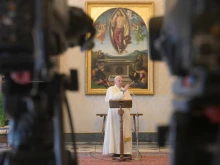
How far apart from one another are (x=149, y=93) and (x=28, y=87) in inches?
313

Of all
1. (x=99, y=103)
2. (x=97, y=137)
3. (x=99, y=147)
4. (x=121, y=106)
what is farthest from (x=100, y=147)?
(x=121, y=106)

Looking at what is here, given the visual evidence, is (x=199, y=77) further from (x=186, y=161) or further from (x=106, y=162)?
→ (x=106, y=162)

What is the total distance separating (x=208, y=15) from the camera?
713mm

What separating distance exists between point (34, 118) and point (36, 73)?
5.4 inches

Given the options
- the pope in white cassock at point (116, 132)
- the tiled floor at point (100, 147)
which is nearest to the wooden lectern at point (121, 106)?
the pope in white cassock at point (116, 132)

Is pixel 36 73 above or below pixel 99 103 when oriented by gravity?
above

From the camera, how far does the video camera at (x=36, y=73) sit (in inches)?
34.7

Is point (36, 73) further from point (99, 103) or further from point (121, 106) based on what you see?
point (99, 103)

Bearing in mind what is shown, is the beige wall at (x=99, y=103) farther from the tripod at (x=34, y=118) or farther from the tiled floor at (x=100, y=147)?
the tripod at (x=34, y=118)

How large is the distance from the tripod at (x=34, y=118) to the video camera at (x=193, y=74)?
0.27m

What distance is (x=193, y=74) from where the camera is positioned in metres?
0.77

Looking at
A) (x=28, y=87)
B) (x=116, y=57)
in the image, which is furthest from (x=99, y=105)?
(x=28, y=87)

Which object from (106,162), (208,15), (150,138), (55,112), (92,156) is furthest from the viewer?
(150,138)

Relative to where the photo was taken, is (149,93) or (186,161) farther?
(149,93)
